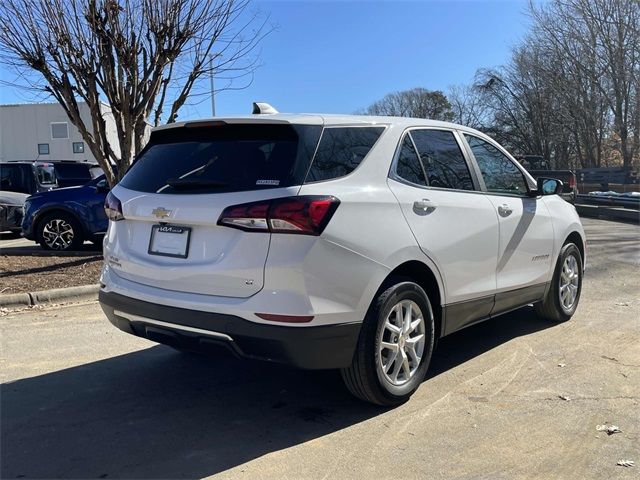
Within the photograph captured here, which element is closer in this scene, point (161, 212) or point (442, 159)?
point (161, 212)

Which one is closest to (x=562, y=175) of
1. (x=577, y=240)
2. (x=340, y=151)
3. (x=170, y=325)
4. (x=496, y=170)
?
(x=577, y=240)

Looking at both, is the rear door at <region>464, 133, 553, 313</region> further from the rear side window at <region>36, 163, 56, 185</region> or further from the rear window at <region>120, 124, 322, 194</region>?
the rear side window at <region>36, 163, 56, 185</region>

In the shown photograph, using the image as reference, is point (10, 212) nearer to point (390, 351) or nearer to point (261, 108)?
point (261, 108)

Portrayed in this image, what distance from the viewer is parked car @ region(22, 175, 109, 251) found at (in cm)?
970

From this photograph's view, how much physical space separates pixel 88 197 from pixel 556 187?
753cm

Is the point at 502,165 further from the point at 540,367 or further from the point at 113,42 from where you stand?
the point at 113,42

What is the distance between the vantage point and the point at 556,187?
543 centimetres

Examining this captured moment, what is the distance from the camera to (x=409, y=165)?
391 centimetres

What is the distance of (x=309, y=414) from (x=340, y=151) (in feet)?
5.53

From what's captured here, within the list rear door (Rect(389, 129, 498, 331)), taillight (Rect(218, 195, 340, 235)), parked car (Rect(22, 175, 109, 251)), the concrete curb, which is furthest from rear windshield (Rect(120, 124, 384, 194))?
parked car (Rect(22, 175, 109, 251))

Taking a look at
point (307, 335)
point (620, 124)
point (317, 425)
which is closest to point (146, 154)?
point (307, 335)

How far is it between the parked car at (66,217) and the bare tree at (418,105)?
47.2 metres

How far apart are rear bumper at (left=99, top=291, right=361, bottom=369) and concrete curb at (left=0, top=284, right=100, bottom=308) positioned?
3625mm

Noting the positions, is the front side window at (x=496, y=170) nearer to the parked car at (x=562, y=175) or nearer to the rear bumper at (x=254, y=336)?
the parked car at (x=562, y=175)
